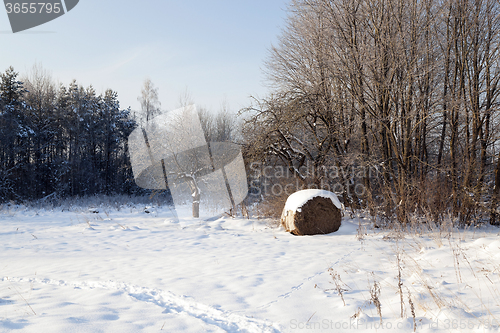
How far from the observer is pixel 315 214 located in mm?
7570

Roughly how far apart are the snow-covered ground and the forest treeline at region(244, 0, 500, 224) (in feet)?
6.17

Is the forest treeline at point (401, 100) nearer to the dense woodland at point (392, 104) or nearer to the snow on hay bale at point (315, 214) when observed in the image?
the dense woodland at point (392, 104)

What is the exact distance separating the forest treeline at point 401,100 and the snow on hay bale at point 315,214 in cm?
158

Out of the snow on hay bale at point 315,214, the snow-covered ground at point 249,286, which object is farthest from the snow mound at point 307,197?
the snow-covered ground at point 249,286

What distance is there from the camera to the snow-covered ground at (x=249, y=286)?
2568mm

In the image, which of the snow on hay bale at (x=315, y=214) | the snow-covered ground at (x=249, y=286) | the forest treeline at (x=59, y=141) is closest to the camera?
the snow-covered ground at (x=249, y=286)

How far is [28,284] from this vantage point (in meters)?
3.88

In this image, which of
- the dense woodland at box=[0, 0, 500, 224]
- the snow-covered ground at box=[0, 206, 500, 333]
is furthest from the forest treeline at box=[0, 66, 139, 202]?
the dense woodland at box=[0, 0, 500, 224]

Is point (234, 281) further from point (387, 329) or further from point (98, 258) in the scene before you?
point (98, 258)

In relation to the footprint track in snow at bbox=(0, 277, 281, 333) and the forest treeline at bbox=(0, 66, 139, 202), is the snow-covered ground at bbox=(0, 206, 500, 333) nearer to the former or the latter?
the footprint track in snow at bbox=(0, 277, 281, 333)

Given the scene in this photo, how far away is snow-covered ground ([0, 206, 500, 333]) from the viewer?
257 cm

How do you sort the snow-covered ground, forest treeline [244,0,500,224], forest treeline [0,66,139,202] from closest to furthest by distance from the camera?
the snow-covered ground < forest treeline [244,0,500,224] < forest treeline [0,66,139,202]

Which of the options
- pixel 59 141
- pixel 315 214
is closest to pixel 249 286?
pixel 315 214

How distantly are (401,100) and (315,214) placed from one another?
14.5ft
